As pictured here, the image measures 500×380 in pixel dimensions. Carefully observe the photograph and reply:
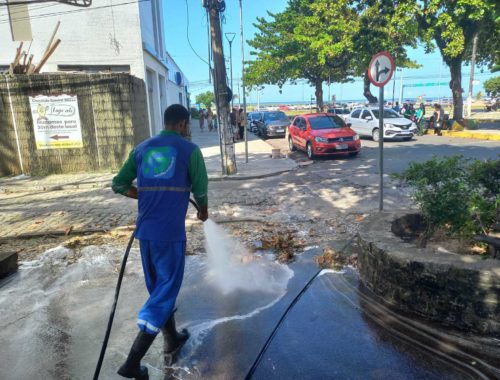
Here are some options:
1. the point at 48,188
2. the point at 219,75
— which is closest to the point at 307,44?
the point at 219,75

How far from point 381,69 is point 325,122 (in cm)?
851

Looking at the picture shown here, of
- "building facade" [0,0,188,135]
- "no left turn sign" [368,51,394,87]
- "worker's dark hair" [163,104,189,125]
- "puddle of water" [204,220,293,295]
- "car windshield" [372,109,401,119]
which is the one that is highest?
"building facade" [0,0,188,135]

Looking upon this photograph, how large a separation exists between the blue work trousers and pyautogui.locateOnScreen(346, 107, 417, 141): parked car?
57.1 feet

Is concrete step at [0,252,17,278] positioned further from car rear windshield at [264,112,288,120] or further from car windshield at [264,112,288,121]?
car rear windshield at [264,112,288,120]

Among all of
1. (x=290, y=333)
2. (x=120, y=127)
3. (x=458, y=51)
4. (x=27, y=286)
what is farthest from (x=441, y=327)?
(x=458, y=51)

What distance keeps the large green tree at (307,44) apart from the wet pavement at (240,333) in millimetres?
23396

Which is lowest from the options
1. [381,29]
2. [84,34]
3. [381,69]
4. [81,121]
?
[81,121]

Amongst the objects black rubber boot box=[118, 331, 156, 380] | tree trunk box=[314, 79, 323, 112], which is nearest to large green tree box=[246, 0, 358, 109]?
tree trunk box=[314, 79, 323, 112]

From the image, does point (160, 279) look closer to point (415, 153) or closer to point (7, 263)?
point (7, 263)

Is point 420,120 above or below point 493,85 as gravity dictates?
below

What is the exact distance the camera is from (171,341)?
318 centimetres

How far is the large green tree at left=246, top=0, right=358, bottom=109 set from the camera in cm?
2603

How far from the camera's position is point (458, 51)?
65.1 feet

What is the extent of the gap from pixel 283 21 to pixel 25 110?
27618mm
